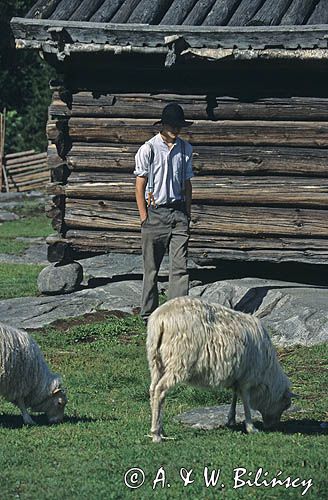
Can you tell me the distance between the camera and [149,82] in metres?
13.9

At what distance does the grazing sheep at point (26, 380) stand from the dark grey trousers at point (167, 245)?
3363mm

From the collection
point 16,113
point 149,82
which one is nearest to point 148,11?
point 149,82

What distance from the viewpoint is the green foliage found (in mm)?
34219

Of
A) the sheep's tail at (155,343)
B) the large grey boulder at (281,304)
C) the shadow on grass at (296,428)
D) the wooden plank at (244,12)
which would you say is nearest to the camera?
the sheep's tail at (155,343)

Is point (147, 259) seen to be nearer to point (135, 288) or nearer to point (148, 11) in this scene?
point (135, 288)

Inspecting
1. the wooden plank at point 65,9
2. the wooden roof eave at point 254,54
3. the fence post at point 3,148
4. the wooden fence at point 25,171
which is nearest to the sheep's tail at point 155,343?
the wooden roof eave at point 254,54

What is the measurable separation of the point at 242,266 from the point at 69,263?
2.17m

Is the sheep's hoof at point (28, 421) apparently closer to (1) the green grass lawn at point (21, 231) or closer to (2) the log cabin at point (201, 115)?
(2) the log cabin at point (201, 115)

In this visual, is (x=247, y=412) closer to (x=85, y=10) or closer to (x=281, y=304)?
(x=281, y=304)

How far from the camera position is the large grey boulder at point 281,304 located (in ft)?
37.1

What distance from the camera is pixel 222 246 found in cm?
1382

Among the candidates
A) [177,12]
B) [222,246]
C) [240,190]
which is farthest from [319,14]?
[222,246]

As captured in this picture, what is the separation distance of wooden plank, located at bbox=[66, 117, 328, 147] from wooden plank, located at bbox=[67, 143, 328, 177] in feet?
0.28

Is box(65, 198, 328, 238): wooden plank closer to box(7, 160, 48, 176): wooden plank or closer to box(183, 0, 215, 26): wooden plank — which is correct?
box(183, 0, 215, 26): wooden plank
